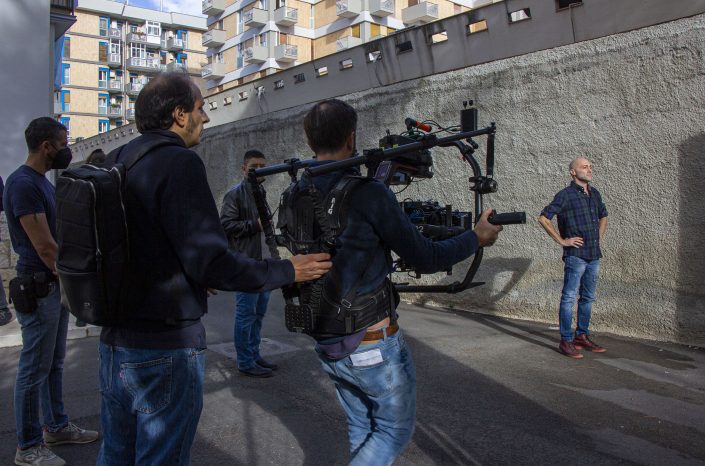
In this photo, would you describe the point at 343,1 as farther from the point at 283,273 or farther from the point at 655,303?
the point at 283,273

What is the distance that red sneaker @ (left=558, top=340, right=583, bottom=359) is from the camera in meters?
5.76

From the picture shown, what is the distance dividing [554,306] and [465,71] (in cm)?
347

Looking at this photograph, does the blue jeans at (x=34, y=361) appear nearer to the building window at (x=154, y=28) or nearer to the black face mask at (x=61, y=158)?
the black face mask at (x=61, y=158)

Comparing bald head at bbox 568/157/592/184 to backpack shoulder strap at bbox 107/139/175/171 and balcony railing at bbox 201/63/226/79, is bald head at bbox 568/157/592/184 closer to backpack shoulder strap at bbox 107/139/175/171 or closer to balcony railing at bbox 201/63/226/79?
backpack shoulder strap at bbox 107/139/175/171

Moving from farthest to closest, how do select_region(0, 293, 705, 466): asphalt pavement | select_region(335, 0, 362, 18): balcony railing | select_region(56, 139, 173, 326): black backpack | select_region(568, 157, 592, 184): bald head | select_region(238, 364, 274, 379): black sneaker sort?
select_region(335, 0, 362, 18): balcony railing, select_region(568, 157, 592, 184): bald head, select_region(238, 364, 274, 379): black sneaker, select_region(0, 293, 705, 466): asphalt pavement, select_region(56, 139, 173, 326): black backpack

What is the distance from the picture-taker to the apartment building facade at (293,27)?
46.2 m

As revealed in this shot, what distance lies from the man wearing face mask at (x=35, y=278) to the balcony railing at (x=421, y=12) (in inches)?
1808

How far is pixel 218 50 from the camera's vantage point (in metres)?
55.5

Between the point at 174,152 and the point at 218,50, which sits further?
the point at 218,50

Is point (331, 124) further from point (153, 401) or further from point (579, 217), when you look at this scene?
point (579, 217)

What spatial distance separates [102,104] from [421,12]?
3574 cm

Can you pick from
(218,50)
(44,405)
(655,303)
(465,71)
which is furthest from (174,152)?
(218,50)

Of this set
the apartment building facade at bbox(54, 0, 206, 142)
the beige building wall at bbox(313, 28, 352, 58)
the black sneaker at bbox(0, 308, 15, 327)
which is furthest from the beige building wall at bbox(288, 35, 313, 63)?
the black sneaker at bbox(0, 308, 15, 327)

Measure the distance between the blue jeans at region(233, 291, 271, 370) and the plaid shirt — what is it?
9.85 ft
